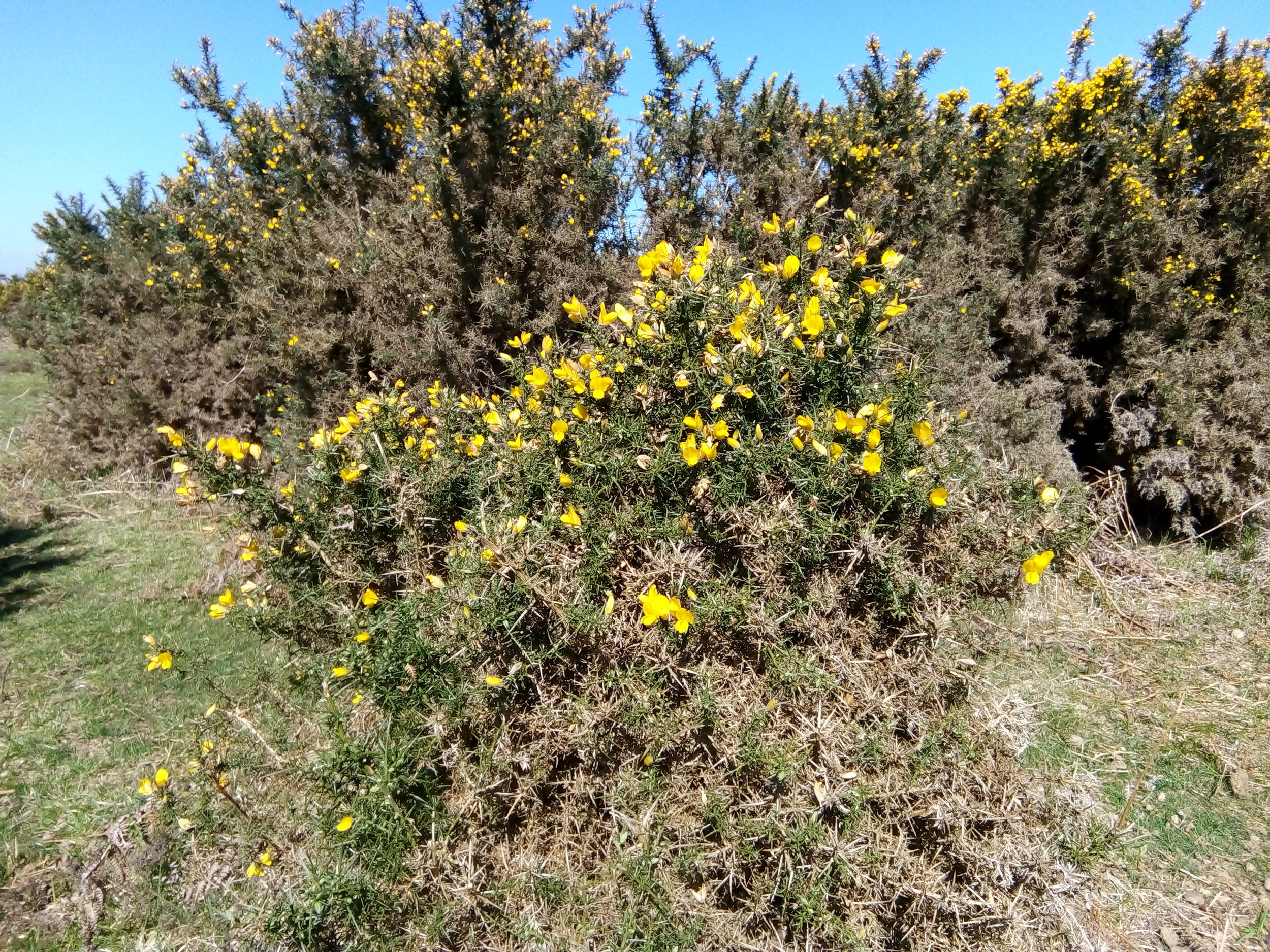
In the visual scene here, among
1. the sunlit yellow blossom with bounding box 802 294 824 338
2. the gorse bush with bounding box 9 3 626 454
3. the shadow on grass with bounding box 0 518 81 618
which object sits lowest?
the shadow on grass with bounding box 0 518 81 618

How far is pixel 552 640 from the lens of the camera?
1.84 metres

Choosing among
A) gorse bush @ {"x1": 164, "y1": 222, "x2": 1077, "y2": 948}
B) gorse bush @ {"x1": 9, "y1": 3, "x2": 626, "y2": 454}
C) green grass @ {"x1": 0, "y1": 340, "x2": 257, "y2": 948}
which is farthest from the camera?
gorse bush @ {"x1": 9, "y1": 3, "x2": 626, "y2": 454}

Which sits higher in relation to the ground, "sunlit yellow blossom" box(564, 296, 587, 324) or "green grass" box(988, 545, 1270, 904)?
"sunlit yellow blossom" box(564, 296, 587, 324)

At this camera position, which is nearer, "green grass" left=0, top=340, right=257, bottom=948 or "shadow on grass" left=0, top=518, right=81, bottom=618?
"green grass" left=0, top=340, right=257, bottom=948

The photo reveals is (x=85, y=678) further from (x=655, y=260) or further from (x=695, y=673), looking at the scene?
(x=655, y=260)

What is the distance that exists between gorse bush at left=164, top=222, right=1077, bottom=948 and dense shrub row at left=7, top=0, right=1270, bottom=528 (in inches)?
83.5

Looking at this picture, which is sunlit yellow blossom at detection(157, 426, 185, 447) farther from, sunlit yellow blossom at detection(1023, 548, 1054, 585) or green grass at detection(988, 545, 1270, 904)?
green grass at detection(988, 545, 1270, 904)

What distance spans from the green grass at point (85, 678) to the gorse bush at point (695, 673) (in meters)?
1.01

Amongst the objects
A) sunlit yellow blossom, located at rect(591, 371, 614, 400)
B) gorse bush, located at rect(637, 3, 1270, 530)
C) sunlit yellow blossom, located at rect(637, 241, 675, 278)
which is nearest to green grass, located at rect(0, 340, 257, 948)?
sunlit yellow blossom, located at rect(591, 371, 614, 400)

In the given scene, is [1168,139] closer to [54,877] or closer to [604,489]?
[604,489]

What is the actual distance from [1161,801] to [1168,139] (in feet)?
14.0

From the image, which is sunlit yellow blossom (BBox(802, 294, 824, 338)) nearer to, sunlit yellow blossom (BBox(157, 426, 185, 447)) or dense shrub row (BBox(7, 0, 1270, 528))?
sunlit yellow blossom (BBox(157, 426, 185, 447))

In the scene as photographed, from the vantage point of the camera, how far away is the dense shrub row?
13.4 ft

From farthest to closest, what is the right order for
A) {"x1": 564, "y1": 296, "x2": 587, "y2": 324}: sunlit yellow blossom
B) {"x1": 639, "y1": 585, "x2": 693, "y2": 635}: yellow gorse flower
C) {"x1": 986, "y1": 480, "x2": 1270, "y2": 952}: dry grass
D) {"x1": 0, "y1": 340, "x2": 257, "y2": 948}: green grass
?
{"x1": 0, "y1": 340, "x2": 257, "y2": 948}: green grass, {"x1": 986, "y1": 480, "x2": 1270, "y2": 952}: dry grass, {"x1": 564, "y1": 296, "x2": 587, "y2": 324}: sunlit yellow blossom, {"x1": 639, "y1": 585, "x2": 693, "y2": 635}: yellow gorse flower
